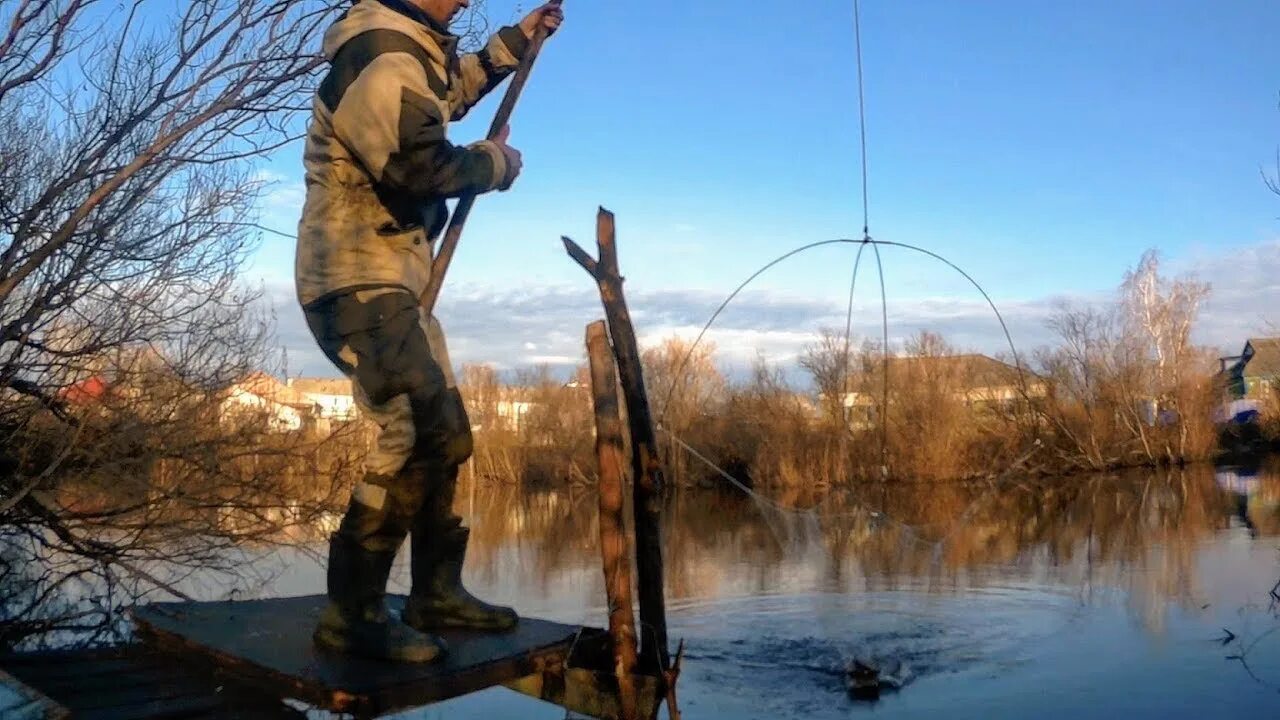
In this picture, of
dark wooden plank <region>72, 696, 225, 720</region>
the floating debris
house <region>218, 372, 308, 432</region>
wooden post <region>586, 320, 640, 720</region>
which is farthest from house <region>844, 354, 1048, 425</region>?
dark wooden plank <region>72, 696, 225, 720</region>

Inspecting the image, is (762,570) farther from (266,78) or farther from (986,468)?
(266,78)

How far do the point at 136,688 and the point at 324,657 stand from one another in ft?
2.36

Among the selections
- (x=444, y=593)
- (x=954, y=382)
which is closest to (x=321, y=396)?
(x=444, y=593)

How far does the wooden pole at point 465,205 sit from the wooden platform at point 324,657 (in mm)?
1201

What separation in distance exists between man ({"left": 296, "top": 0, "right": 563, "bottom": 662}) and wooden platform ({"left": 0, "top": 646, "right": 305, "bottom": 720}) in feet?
1.04

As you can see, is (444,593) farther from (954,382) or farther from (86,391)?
(954,382)

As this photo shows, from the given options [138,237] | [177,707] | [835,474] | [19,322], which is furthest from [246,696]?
[835,474]

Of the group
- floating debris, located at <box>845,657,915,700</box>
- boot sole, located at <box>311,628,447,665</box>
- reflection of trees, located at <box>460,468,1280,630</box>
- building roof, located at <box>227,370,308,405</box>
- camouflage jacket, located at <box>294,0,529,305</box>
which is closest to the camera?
camouflage jacket, located at <box>294,0,529,305</box>

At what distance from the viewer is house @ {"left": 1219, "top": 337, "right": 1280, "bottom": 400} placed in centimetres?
4725

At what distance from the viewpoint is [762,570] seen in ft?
57.5

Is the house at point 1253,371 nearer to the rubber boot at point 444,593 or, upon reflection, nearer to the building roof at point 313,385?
the building roof at point 313,385

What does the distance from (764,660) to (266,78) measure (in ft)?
23.1

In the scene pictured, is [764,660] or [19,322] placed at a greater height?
[19,322]

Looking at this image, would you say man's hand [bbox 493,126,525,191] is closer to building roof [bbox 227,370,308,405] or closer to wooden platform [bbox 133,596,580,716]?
wooden platform [bbox 133,596,580,716]
